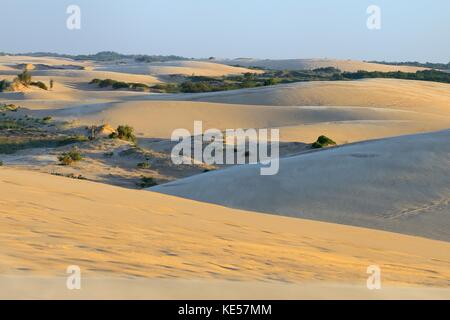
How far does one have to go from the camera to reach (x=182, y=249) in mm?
6203

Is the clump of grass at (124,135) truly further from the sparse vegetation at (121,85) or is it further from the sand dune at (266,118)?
the sparse vegetation at (121,85)

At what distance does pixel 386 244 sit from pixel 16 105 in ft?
112

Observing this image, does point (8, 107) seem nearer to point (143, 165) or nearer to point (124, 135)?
point (124, 135)

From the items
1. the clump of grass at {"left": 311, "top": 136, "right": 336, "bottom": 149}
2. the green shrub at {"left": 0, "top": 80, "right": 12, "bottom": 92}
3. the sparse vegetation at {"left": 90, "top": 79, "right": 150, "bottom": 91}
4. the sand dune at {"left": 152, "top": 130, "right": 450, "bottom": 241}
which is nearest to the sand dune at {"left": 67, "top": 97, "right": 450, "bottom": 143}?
the clump of grass at {"left": 311, "top": 136, "right": 336, "bottom": 149}

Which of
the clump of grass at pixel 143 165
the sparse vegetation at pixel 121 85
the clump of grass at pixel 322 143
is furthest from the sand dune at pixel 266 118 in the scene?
the sparse vegetation at pixel 121 85

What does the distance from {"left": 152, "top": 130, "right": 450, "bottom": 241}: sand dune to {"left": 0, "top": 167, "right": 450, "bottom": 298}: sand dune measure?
134 centimetres

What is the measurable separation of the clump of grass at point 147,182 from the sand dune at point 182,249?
654cm

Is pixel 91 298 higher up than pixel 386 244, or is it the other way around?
pixel 91 298

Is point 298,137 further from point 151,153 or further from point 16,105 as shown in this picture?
point 16,105

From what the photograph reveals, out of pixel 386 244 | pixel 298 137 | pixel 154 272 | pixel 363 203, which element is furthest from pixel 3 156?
pixel 154 272

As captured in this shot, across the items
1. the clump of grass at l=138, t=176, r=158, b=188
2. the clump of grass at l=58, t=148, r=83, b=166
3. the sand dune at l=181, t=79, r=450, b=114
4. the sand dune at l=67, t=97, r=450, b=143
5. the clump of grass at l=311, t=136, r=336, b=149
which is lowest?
the clump of grass at l=138, t=176, r=158, b=188

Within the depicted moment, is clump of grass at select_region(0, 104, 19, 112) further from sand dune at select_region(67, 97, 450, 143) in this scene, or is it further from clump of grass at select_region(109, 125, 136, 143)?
clump of grass at select_region(109, 125, 136, 143)

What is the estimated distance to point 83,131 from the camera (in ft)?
90.2

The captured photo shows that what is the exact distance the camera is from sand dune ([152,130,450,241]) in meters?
10.4
